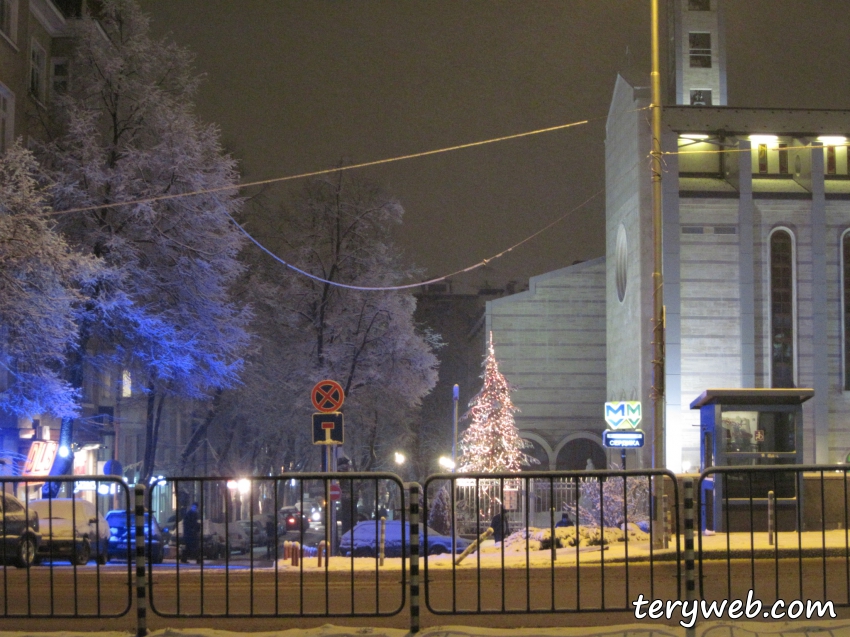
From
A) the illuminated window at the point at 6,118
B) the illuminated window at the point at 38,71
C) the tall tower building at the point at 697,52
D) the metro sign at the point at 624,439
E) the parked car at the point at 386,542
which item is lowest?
the parked car at the point at 386,542

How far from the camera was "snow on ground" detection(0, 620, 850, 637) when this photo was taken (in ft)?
27.5

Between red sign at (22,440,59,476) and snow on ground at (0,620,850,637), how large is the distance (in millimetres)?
20592

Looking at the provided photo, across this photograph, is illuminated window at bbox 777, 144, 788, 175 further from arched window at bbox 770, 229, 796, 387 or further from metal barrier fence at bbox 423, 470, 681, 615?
metal barrier fence at bbox 423, 470, 681, 615

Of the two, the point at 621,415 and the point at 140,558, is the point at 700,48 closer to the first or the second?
the point at 621,415

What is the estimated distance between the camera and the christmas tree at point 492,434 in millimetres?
42688

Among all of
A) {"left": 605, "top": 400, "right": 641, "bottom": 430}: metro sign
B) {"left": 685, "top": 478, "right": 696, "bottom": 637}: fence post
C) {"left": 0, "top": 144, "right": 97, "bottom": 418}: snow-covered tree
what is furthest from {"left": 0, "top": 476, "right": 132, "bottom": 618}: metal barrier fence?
{"left": 605, "top": 400, "right": 641, "bottom": 430}: metro sign

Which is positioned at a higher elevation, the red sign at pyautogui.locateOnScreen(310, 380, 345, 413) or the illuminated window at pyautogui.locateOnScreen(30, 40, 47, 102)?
the illuminated window at pyautogui.locateOnScreen(30, 40, 47, 102)

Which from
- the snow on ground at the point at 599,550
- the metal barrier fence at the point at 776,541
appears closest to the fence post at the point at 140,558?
the snow on ground at the point at 599,550

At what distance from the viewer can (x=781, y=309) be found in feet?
159

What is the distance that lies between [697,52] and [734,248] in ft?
33.6

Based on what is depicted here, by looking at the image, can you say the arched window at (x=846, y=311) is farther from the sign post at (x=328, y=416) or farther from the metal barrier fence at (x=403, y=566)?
the sign post at (x=328, y=416)

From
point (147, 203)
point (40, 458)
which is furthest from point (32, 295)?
point (40, 458)

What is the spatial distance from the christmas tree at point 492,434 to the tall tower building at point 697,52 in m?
17.6

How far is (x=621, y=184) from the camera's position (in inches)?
2094
